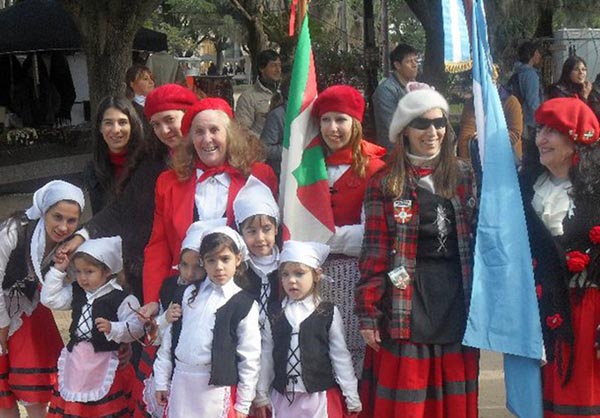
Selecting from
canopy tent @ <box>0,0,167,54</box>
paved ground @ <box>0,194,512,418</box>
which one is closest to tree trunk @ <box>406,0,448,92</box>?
canopy tent @ <box>0,0,167,54</box>

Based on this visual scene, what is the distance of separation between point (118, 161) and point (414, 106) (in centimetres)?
162

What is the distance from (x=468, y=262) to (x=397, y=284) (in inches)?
11.8

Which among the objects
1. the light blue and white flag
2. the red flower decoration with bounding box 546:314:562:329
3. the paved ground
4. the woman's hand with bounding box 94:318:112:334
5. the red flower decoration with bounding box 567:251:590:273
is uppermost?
the light blue and white flag

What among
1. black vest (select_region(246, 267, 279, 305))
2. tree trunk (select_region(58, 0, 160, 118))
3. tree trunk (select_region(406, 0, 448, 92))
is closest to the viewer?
black vest (select_region(246, 267, 279, 305))

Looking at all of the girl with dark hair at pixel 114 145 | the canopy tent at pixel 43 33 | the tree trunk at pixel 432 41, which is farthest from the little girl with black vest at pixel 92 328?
the canopy tent at pixel 43 33

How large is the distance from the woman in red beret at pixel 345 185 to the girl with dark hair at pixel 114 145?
100 cm

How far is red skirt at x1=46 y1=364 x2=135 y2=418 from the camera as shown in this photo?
13.6 feet

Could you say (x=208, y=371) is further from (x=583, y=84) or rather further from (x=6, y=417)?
(x=583, y=84)

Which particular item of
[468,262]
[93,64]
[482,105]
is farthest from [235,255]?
[93,64]

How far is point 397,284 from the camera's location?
3.64m

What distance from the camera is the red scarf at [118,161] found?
452 cm

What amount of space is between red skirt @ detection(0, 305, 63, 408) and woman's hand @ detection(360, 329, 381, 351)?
1700 millimetres

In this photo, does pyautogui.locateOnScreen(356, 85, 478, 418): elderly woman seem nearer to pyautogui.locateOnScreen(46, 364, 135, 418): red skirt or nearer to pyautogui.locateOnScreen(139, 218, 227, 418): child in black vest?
pyautogui.locateOnScreen(139, 218, 227, 418): child in black vest

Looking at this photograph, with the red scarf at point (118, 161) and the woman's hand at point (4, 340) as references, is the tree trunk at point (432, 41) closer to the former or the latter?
the red scarf at point (118, 161)
